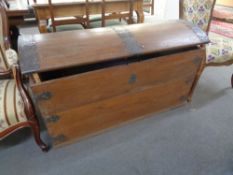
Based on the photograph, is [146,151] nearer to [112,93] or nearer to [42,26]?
[112,93]

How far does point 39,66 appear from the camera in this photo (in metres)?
0.98

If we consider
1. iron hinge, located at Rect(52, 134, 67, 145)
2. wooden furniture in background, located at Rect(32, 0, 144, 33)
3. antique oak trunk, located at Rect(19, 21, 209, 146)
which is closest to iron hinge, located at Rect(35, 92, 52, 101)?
antique oak trunk, located at Rect(19, 21, 209, 146)

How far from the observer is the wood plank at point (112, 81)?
41.7 inches

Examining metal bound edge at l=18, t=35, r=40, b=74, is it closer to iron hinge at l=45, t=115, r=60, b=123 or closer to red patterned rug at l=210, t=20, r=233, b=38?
iron hinge at l=45, t=115, r=60, b=123

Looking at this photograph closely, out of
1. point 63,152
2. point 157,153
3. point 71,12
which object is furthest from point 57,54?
point 71,12

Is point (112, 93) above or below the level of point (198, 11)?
below

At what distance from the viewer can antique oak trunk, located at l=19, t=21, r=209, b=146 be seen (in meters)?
1.04

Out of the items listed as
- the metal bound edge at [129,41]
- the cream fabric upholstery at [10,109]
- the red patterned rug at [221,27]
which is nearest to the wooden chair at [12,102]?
the cream fabric upholstery at [10,109]

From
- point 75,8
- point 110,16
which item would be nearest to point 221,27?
point 110,16

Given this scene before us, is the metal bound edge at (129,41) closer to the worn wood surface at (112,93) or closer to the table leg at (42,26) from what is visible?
the worn wood surface at (112,93)

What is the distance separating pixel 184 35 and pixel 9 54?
3.85ft

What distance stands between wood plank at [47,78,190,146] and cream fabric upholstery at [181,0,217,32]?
0.73m

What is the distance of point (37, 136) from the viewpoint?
1241 millimetres

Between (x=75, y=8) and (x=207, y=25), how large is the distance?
1.32m
